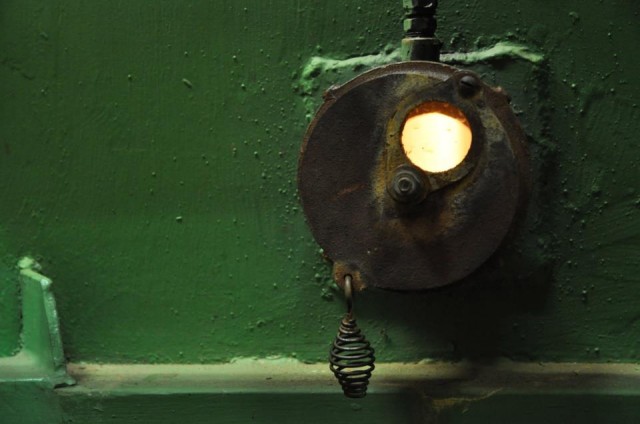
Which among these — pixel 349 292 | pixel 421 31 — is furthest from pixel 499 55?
pixel 349 292

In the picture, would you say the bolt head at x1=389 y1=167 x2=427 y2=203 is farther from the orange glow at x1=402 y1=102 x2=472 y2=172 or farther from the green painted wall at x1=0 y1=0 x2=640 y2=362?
the green painted wall at x1=0 y1=0 x2=640 y2=362

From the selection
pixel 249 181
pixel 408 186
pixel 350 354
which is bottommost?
pixel 350 354

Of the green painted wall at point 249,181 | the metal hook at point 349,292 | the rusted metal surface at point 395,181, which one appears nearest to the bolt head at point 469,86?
the rusted metal surface at point 395,181

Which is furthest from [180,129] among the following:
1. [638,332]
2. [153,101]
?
[638,332]

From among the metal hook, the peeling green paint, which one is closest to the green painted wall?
the peeling green paint

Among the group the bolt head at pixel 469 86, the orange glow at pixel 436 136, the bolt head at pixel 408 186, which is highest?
the bolt head at pixel 469 86

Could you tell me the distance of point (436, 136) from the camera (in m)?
0.78

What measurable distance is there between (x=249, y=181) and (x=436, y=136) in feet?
0.84

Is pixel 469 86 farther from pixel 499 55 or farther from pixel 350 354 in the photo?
pixel 350 354

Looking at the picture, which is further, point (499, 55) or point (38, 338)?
point (38, 338)

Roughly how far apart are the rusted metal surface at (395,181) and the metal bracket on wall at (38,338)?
1.26 feet

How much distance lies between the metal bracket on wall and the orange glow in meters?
0.51

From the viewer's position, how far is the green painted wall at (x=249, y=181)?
0.86m

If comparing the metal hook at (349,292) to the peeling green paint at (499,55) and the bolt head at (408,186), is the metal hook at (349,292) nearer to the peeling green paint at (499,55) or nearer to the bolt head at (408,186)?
the bolt head at (408,186)
